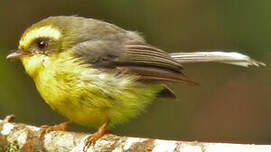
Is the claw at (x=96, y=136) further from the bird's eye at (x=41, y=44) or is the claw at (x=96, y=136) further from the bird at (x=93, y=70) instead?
the bird's eye at (x=41, y=44)

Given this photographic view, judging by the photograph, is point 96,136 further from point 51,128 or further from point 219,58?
point 219,58

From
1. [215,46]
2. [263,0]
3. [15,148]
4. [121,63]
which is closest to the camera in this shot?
[15,148]

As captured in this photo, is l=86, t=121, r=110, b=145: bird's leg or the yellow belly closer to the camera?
l=86, t=121, r=110, b=145: bird's leg

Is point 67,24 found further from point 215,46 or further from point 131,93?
point 215,46

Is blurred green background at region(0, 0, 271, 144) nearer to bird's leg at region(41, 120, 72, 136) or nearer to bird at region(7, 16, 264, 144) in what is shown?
bird's leg at region(41, 120, 72, 136)

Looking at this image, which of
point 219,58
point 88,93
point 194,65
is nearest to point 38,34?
point 88,93

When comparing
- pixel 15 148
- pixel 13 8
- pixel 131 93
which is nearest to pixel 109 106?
pixel 131 93

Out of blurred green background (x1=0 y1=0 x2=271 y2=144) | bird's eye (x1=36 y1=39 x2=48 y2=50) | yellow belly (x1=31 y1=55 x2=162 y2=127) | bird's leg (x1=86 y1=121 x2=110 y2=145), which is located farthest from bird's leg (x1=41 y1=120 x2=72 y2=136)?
blurred green background (x1=0 y1=0 x2=271 y2=144)
